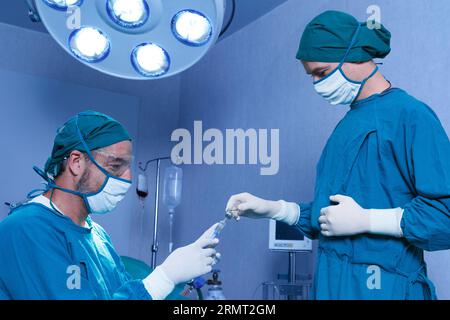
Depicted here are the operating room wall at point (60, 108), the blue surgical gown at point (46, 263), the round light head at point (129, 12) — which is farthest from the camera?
the operating room wall at point (60, 108)

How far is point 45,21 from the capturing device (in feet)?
3.96

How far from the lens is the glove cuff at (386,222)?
39.9 inches

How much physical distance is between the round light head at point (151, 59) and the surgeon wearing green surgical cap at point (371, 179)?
1.17 feet

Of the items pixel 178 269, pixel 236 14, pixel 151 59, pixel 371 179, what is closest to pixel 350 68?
pixel 371 179

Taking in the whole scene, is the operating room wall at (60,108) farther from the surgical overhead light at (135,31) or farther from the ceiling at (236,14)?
the surgical overhead light at (135,31)

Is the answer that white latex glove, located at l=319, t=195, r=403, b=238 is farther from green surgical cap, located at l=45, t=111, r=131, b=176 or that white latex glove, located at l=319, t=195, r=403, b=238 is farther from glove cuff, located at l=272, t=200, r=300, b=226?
green surgical cap, located at l=45, t=111, r=131, b=176

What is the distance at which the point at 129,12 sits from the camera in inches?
48.1

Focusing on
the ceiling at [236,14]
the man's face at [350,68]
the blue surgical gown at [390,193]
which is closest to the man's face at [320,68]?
the man's face at [350,68]

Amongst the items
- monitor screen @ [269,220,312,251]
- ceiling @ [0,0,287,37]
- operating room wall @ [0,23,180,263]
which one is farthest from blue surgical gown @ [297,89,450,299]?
operating room wall @ [0,23,180,263]

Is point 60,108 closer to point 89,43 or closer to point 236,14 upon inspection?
point 236,14

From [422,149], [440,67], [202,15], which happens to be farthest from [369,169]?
[440,67]

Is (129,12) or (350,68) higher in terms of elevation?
(129,12)

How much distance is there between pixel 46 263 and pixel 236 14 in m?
2.38
